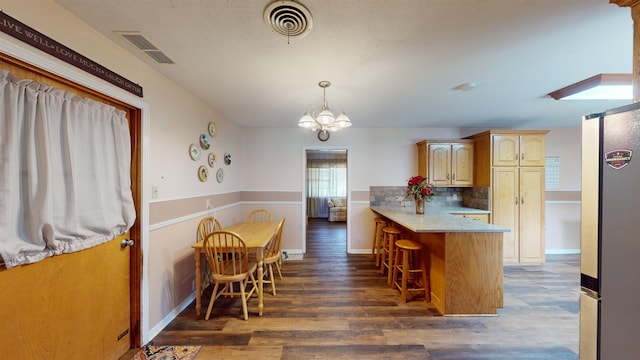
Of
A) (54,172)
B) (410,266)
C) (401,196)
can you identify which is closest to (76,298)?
(54,172)

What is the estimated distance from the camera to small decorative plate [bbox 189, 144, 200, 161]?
2523 millimetres

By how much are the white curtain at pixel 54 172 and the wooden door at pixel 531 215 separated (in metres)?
5.13

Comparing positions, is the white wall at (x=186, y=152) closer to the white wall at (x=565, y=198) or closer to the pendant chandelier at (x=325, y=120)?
the white wall at (x=565, y=198)

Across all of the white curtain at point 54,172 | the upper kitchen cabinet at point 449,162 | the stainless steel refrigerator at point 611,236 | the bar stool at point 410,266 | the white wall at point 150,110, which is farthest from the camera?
the upper kitchen cabinet at point 449,162

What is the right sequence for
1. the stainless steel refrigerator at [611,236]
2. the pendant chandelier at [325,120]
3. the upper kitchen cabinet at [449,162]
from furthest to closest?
the upper kitchen cabinet at [449,162] → the pendant chandelier at [325,120] → the stainless steel refrigerator at [611,236]

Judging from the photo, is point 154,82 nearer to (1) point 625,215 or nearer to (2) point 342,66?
(2) point 342,66

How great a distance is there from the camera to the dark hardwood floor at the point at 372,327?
5.97 feet

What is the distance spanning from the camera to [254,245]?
2260 millimetres

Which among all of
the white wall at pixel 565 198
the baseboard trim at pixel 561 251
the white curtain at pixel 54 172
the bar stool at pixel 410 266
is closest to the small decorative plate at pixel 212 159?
the white curtain at pixel 54 172

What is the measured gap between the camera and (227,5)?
4.09ft

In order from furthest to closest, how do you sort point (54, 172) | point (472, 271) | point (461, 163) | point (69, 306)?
point (461, 163)
point (472, 271)
point (69, 306)
point (54, 172)

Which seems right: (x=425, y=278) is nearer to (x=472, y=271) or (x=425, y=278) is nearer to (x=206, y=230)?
(x=472, y=271)

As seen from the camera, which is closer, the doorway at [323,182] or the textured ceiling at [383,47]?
the textured ceiling at [383,47]

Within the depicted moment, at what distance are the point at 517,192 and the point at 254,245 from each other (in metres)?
4.08
